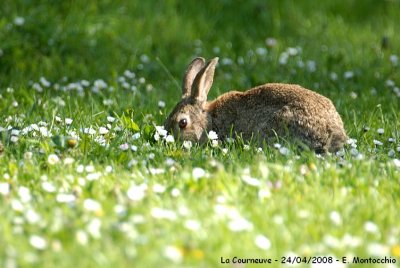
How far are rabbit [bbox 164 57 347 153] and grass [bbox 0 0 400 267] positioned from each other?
0.29 metres

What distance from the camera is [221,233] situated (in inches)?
194

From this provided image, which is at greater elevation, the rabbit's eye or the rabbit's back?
the rabbit's back

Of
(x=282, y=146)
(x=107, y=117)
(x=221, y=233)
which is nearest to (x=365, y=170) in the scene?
(x=282, y=146)

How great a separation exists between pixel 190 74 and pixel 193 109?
0.52 m

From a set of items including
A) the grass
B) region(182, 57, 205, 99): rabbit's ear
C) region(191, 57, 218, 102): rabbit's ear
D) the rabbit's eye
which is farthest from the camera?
region(182, 57, 205, 99): rabbit's ear

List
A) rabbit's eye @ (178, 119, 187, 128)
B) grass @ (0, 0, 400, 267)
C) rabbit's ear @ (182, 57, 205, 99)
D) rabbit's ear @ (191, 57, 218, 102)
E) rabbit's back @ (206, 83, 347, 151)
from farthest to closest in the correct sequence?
rabbit's ear @ (182, 57, 205, 99) → rabbit's ear @ (191, 57, 218, 102) → rabbit's eye @ (178, 119, 187, 128) → rabbit's back @ (206, 83, 347, 151) → grass @ (0, 0, 400, 267)

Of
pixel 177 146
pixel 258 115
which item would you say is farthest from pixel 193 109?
pixel 177 146

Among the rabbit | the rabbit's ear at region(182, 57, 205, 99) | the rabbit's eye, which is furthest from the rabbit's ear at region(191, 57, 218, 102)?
the rabbit's eye

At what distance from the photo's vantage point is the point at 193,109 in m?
8.70

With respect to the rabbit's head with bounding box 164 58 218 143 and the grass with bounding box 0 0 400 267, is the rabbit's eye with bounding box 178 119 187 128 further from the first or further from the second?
the grass with bounding box 0 0 400 267

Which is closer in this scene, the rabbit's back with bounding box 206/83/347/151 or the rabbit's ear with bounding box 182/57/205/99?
the rabbit's back with bounding box 206/83/347/151

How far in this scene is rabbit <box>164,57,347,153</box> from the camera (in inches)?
307

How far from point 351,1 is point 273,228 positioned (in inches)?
348

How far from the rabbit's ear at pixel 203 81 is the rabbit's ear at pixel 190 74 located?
168 mm
